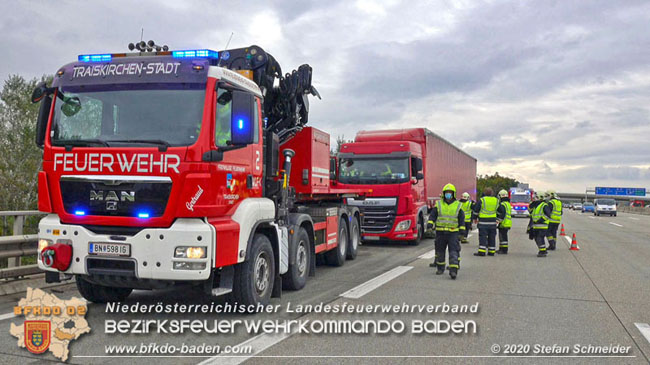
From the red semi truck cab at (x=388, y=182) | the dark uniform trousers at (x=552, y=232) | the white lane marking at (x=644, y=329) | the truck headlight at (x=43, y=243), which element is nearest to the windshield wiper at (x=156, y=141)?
the truck headlight at (x=43, y=243)

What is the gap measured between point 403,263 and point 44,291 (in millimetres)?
6787

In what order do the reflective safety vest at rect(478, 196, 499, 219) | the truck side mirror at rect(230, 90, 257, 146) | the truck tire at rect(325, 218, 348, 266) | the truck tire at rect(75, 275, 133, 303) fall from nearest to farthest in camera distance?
the truck side mirror at rect(230, 90, 257, 146) → the truck tire at rect(75, 275, 133, 303) → the truck tire at rect(325, 218, 348, 266) → the reflective safety vest at rect(478, 196, 499, 219)

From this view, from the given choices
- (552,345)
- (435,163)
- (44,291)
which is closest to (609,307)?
(552,345)

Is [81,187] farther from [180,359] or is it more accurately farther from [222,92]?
[180,359]

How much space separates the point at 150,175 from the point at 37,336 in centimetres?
187

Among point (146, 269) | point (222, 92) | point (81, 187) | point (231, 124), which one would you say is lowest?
point (146, 269)

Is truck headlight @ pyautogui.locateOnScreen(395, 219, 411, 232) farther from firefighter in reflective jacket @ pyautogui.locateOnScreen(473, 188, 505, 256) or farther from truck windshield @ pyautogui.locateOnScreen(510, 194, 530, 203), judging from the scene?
truck windshield @ pyautogui.locateOnScreen(510, 194, 530, 203)

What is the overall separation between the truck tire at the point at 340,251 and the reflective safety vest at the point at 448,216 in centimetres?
214

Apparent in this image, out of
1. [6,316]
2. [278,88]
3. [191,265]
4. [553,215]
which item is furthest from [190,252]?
[553,215]

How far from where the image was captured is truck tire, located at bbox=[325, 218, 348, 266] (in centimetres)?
1071

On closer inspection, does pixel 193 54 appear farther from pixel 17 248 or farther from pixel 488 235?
pixel 488 235

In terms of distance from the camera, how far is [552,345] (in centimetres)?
521

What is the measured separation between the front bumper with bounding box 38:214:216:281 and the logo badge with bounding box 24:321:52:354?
0.60 meters

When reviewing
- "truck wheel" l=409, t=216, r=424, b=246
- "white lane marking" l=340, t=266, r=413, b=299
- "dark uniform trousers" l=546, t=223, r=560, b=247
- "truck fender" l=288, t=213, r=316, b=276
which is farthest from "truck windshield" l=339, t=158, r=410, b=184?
"truck fender" l=288, t=213, r=316, b=276
